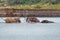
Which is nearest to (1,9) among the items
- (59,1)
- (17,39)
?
(59,1)

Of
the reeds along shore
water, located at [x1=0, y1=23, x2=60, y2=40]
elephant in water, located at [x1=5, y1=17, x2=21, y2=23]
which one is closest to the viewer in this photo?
water, located at [x1=0, y1=23, x2=60, y2=40]

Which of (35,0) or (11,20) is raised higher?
(35,0)

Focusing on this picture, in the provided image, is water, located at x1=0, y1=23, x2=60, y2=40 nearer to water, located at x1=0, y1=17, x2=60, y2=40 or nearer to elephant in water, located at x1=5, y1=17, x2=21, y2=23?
water, located at x1=0, y1=17, x2=60, y2=40

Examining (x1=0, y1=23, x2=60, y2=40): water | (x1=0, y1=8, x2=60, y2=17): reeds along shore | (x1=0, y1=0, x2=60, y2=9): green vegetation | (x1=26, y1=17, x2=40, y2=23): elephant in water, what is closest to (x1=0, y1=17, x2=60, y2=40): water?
(x1=0, y1=23, x2=60, y2=40): water

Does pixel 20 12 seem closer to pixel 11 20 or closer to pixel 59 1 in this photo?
pixel 11 20

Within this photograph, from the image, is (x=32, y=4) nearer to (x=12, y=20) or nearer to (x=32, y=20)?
(x=32, y=20)

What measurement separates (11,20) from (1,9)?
1.99ft

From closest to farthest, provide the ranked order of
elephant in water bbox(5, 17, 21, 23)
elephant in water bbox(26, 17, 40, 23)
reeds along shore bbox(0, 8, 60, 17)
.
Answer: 1. reeds along shore bbox(0, 8, 60, 17)
2. elephant in water bbox(26, 17, 40, 23)
3. elephant in water bbox(5, 17, 21, 23)

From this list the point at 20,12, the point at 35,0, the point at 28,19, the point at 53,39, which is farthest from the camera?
the point at 35,0

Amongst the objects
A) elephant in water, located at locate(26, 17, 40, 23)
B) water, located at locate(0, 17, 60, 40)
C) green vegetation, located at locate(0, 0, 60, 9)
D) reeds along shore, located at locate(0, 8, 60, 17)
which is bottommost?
elephant in water, located at locate(26, 17, 40, 23)

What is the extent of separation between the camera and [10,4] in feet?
23.1

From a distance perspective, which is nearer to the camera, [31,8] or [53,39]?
[53,39]

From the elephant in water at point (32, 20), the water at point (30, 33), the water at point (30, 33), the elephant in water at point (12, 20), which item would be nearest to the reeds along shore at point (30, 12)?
the elephant in water at point (32, 20)

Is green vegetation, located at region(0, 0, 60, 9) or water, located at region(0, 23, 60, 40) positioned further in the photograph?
green vegetation, located at region(0, 0, 60, 9)
